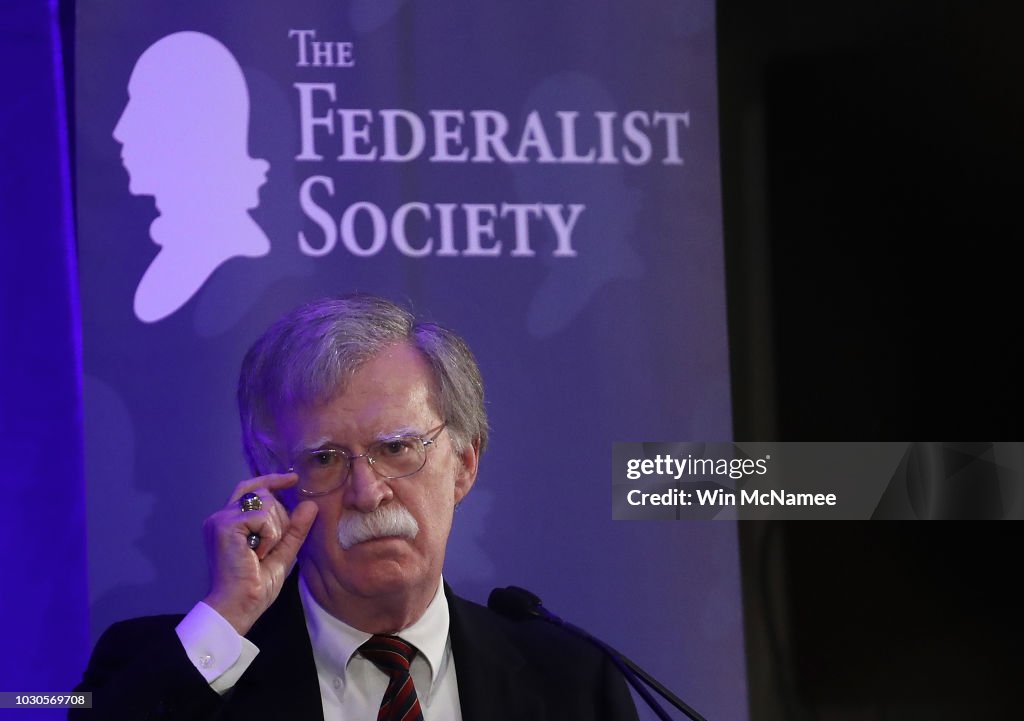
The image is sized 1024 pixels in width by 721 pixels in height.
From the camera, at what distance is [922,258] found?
311 centimetres

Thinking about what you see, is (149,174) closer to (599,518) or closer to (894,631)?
(599,518)

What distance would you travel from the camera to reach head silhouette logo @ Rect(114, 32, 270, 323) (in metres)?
2.79

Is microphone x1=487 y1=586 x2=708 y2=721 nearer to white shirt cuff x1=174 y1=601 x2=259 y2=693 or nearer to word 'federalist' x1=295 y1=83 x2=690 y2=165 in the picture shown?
white shirt cuff x1=174 y1=601 x2=259 y2=693

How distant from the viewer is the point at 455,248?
9.51 ft

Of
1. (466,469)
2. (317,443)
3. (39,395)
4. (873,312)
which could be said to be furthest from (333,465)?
(873,312)

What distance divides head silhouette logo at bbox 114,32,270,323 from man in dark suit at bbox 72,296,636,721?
0.78 ft

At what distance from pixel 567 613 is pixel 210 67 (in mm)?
1495

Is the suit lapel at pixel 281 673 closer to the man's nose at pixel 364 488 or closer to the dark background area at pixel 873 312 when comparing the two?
the man's nose at pixel 364 488

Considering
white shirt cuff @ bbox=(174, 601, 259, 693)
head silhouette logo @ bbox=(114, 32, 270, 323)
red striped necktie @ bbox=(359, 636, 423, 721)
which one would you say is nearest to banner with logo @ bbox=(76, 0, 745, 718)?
head silhouette logo @ bbox=(114, 32, 270, 323)

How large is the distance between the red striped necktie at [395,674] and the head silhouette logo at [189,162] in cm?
87

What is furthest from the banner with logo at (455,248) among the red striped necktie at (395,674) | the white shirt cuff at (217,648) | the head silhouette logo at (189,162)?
the red striped necktie at (395,674)

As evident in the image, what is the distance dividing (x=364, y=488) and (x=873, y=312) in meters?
1.35

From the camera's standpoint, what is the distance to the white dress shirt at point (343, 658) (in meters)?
2.58

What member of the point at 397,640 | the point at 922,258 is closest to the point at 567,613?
the point at 397,640
